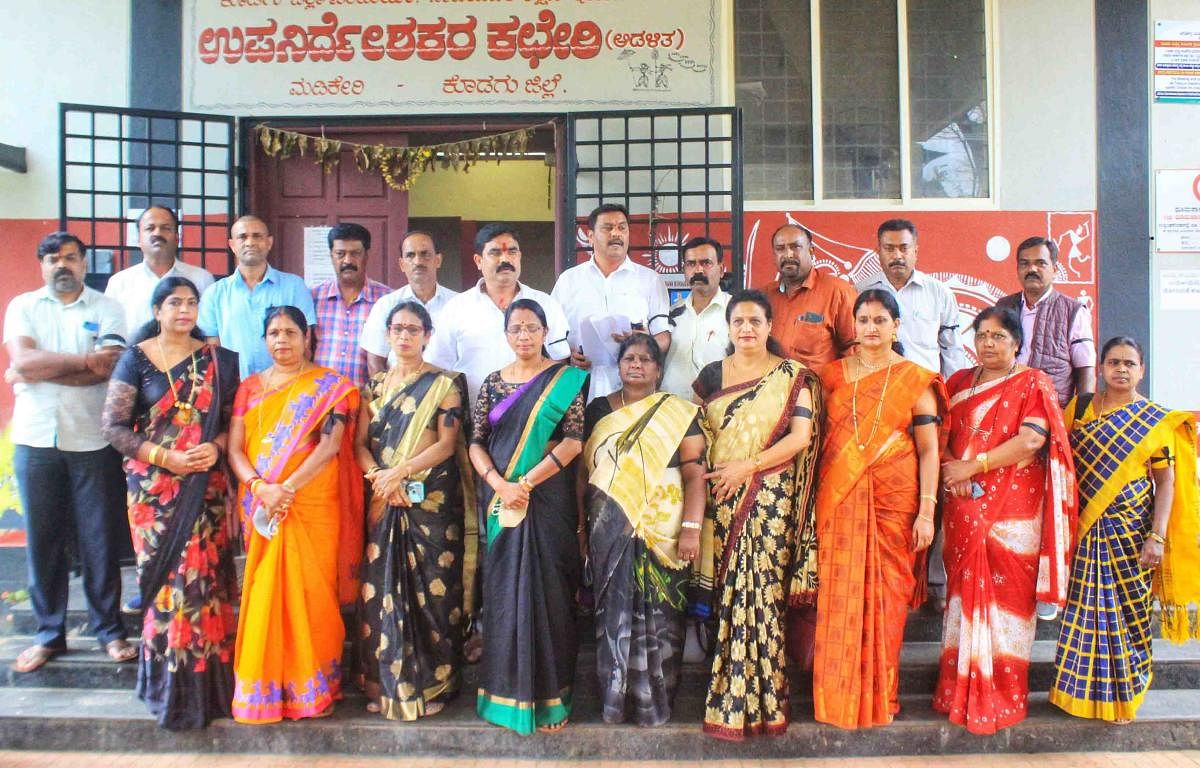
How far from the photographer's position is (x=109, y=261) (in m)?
5.36

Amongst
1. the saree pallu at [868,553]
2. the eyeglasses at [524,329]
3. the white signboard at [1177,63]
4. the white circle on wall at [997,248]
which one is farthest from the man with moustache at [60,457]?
the white signboard at [1177,63]

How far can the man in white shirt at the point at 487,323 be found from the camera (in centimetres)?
373

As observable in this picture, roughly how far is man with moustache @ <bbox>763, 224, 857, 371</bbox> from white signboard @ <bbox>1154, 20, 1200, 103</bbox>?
11.2 feet

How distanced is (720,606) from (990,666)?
109cm

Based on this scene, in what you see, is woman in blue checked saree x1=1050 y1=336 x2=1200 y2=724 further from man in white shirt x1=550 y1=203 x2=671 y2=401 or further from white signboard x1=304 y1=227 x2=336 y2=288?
white signboard x1=304 y1=227 x2=336 y2=288

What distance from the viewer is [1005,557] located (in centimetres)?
319

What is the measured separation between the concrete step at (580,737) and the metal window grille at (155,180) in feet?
10.2

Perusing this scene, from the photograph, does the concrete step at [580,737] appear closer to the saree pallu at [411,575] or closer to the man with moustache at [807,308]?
the saree pallu at [411,575]

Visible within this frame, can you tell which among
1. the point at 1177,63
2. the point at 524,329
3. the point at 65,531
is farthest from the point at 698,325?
the point at 1177,63

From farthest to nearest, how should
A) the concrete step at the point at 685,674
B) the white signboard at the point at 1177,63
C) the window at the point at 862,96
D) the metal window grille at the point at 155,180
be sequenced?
the window at the point at 862,96 < the white signboard at the point at 1177,63 < the metal window grille at the point at 155,180 < the concrete step at the point at 685,674

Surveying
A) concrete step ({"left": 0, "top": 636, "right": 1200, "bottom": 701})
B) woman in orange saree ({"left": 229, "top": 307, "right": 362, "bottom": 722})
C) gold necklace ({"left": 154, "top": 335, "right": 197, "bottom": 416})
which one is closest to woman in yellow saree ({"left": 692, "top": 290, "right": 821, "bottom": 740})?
concrete step ({"left": 0, "top": 636, "right": 1200, "bottom": 701})

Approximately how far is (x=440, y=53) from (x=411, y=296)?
239 cm

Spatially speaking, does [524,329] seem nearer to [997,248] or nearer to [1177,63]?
[997,248]

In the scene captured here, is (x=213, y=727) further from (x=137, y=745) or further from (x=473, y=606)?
(x=473, y=606)
